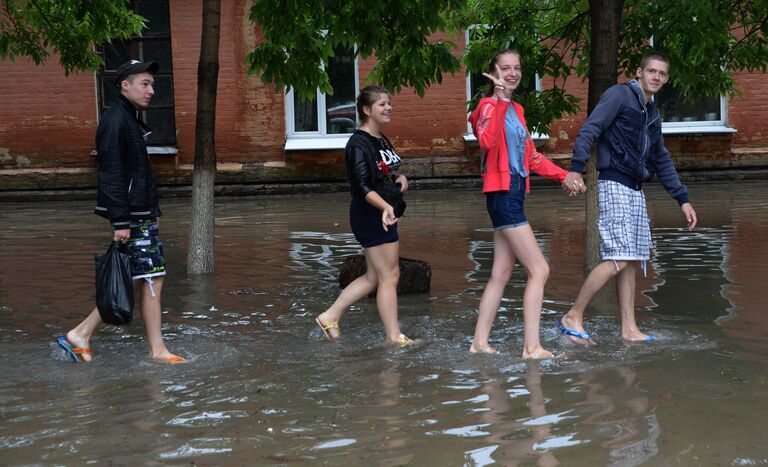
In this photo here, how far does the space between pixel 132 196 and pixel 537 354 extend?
8.13ft

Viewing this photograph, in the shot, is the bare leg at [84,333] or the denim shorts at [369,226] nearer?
the bare leg at [84,333]

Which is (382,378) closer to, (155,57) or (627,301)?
(627,301)

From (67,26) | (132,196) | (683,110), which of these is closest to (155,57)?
(67,26)

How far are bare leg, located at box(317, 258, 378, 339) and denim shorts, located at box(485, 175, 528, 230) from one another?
3.75 ft

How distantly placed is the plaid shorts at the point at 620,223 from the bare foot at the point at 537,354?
0.83 meters

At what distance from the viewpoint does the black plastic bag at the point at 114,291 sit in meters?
6.09

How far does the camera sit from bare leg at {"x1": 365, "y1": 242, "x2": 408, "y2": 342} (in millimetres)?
6832

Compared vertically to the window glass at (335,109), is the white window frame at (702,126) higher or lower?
lower

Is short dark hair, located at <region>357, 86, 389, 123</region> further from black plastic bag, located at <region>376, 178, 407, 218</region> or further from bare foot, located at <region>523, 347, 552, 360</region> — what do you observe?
bare foot, located at <region>523, 347, 552, 360</region>

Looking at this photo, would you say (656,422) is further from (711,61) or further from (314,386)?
(711,61)

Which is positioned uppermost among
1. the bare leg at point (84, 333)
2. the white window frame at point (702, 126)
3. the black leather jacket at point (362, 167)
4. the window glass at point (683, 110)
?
the window glass at point (683, 110)

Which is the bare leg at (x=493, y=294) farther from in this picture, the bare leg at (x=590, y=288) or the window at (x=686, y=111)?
the window at (x=686, y=111)

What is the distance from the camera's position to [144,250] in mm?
6250

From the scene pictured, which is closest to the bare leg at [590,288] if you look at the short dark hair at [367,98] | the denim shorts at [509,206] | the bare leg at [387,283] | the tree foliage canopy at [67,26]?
the denim shorts at [509,206]
